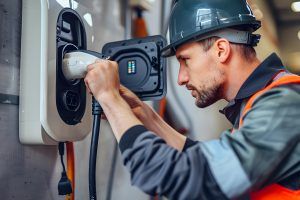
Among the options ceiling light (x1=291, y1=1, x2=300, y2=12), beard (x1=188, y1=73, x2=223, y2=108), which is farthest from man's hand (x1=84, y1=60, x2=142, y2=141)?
ceiling light (x1=291, y1=1, x2=300, y2=12)

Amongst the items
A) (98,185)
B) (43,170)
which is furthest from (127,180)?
(43,170)

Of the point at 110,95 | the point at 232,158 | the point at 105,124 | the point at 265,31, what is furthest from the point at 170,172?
the point at 265,31

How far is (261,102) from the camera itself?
76cm

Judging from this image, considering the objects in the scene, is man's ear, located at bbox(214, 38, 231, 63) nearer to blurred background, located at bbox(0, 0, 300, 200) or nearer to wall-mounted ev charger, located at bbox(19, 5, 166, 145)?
wall-mounted ev charger, located at bbox(19, 5, 166, 145)

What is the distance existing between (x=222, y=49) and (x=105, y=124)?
0.62m

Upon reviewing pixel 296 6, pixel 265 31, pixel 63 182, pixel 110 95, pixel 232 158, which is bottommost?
pixel 63 182

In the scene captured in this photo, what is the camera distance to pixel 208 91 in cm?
98

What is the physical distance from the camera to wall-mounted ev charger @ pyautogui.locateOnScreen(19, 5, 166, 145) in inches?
37.4

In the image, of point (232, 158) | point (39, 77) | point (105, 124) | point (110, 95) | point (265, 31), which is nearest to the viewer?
point (232, 158)

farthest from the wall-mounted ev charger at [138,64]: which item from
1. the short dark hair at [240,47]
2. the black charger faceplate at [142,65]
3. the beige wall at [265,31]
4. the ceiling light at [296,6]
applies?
the ceiling light at [296,6]

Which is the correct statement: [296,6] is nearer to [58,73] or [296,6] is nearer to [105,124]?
[105,124]

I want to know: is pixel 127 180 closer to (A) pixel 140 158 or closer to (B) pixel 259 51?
(A) pixel 140 158

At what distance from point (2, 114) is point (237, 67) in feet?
2.02

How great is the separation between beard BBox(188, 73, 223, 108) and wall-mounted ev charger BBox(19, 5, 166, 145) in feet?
0.31
